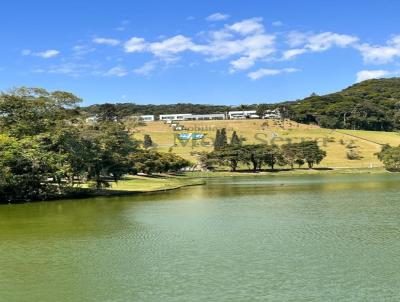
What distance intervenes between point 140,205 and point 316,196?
22.8 m

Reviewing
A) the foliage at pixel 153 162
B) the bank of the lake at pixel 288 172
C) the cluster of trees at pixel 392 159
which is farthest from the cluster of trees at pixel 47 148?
the cluster of trees at pixel 392 159

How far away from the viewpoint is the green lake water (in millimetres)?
21812

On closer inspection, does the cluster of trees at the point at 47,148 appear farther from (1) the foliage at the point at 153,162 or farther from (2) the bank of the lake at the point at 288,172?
(2) the bank of the lake at the point at 288,172

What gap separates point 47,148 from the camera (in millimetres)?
70062

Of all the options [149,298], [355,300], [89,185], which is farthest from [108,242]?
[89,185]

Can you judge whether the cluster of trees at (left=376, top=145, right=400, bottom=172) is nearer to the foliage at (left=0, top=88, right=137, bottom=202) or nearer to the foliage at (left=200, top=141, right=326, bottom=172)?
the foliage at (left=200, top=141, right=326, bottom=172)

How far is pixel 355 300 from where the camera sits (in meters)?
20.0

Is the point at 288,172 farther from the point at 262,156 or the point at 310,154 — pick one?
the point at 310,154

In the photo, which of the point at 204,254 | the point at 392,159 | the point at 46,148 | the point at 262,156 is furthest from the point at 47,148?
the point at 392,159

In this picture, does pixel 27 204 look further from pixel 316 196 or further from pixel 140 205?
pixel 316 196

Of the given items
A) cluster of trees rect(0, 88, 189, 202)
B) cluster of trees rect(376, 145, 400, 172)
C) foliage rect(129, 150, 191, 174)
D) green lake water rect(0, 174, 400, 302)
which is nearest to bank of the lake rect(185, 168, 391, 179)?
cluster of trees rect(376, 145, 400, 172)

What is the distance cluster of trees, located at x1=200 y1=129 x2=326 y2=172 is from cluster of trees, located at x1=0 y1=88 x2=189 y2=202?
65.8m

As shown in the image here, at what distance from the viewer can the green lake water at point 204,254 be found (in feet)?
71.6

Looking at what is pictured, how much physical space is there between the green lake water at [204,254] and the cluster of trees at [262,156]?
93511mm
